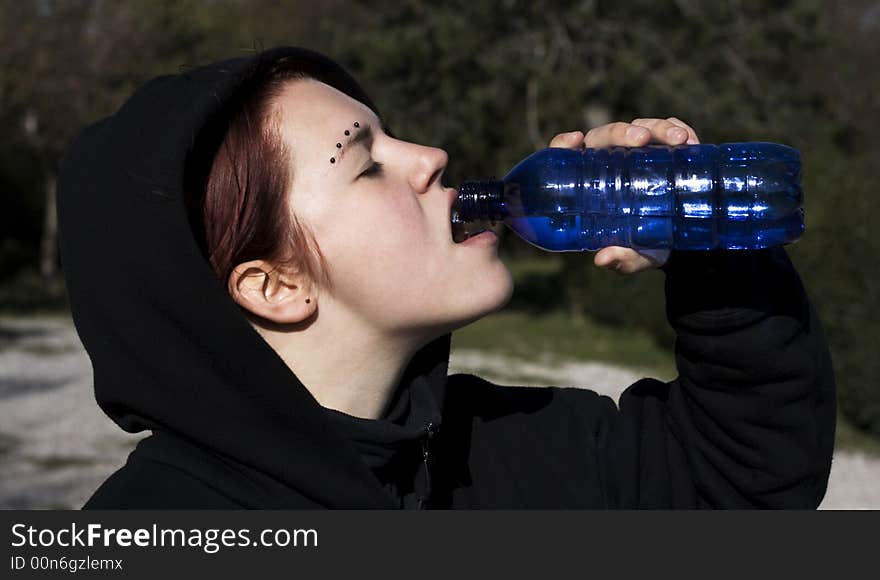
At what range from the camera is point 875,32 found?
33.3 m

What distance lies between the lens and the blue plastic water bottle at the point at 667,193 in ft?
8.03

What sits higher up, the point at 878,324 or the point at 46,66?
the point at 46,66

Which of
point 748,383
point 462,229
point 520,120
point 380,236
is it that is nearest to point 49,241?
point 520,120

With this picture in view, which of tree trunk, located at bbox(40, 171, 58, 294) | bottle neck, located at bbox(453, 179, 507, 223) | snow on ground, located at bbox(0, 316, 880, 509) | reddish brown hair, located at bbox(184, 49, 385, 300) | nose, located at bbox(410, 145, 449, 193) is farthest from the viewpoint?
tree trunk, located at bbox(40, 171, 58, 294)

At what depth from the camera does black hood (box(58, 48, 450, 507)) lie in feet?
6.58

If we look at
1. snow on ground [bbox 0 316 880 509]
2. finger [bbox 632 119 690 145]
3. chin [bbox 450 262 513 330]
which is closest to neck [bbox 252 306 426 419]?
chin [bbox 450 262 513 330]

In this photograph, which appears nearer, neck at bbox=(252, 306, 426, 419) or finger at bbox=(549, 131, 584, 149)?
neck at bbox=(252, 306, 426, 419)

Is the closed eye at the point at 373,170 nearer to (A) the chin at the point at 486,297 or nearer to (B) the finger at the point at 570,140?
(A) the chin at the point at 486,297

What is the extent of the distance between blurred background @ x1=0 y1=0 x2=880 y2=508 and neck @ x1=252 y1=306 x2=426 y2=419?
6.96 meters

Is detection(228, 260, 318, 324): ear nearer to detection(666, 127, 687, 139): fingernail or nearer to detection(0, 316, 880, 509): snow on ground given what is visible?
detection(666, 127, 687, 139): fingernail

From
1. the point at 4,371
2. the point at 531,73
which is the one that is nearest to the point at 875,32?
the point at 531,73

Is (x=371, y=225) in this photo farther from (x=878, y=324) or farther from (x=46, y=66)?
(x=46, y=66)

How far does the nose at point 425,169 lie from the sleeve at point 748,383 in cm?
55

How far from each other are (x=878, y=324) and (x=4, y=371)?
9800 mm
